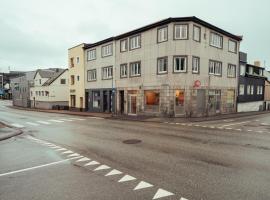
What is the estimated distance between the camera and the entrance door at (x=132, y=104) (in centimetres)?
2702

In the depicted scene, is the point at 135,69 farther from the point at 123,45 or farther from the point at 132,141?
the point at 132,141

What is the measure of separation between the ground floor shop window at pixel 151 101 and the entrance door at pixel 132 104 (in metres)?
2.02

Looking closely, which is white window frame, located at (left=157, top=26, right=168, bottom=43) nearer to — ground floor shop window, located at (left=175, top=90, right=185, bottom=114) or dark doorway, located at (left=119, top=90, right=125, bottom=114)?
ground floor shop window, located at (left=175, top=90, right=185, bottom=114)

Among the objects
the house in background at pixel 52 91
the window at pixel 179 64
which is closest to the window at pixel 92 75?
the house in background at pixel 52 91

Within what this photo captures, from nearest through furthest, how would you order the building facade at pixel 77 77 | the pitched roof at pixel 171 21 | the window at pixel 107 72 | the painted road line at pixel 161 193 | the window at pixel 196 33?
the painted road line at pixel 161 193
the pitched roof at pixel 171 21
the window at pixel 196 33
the window at pixel 107 72
the building facade at pixel 77 77

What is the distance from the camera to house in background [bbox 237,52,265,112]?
31.7 m

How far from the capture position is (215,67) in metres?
26.1

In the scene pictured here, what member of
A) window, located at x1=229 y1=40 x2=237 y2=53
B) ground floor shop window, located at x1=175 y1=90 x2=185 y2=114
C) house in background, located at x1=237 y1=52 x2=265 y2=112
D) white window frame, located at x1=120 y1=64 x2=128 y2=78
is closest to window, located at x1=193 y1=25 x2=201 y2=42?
ground floor shop window, located at x1=175 y1=90 x2=185 y2=114

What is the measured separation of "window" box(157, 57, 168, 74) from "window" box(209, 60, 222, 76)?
235 inches

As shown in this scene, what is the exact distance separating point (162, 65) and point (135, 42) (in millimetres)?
5624

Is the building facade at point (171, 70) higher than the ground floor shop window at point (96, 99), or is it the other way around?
the building facade at point (171, 70)

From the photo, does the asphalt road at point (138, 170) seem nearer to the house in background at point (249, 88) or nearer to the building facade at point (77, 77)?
the house in background at point (249, 88)

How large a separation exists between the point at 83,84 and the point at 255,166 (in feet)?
108

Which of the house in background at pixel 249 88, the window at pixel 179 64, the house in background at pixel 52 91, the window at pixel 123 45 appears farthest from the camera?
the house in background at pixel 52 91
